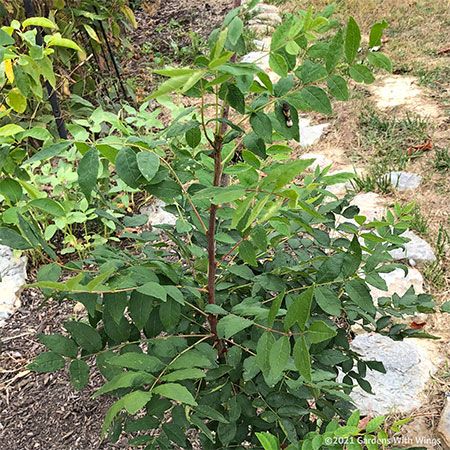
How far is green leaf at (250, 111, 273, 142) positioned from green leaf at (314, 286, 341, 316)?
34 centimetres

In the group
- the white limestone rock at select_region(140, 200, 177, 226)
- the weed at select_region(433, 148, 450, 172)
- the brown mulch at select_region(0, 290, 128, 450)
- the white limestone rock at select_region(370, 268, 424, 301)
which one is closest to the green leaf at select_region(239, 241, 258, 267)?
the brown mulch at select_region(0, 290, 128, 450)

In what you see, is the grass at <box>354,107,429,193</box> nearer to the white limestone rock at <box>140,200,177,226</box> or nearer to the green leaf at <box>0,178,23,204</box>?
the white limestone rock at <box>140,200,177,226</box>

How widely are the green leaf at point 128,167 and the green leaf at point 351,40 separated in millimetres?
389

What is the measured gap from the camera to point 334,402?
4.47 feet

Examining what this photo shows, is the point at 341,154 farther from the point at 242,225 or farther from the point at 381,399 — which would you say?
the point at 242,225

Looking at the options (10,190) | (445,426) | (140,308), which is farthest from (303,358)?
(445,426)

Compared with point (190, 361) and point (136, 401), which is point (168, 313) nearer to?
point (190, 361)

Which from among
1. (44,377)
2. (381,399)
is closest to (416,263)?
(381,399)

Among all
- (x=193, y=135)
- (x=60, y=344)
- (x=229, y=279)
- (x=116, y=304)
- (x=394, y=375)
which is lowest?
(x=394, y=375)

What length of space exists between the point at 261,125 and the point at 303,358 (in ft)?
1.27

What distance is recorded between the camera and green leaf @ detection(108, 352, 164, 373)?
0.96 metres

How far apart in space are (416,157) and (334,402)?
82.9 inches

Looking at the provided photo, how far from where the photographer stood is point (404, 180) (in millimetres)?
2971

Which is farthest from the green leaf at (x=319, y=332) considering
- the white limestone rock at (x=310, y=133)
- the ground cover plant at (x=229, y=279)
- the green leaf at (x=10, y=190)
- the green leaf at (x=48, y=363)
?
the white limestone rock at (x=310, y=133)
